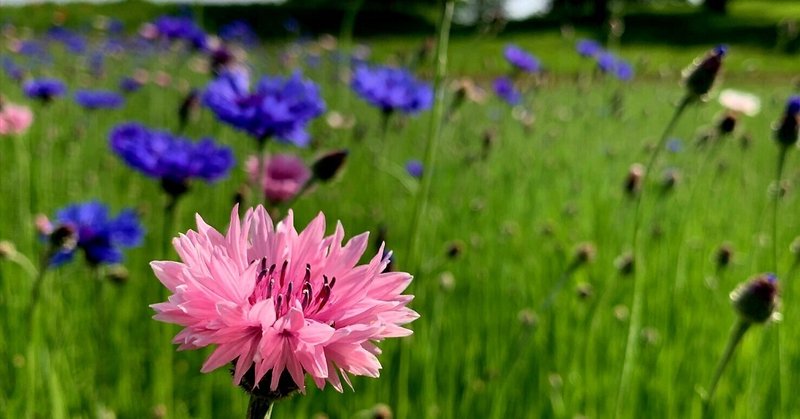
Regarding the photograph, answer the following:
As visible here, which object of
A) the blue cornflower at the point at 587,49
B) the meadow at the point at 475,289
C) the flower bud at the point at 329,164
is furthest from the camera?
the blue cornflower at the point at 587,49

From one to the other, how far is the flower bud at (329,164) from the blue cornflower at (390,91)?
66 centimetres

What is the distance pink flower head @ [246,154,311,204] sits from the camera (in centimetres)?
132

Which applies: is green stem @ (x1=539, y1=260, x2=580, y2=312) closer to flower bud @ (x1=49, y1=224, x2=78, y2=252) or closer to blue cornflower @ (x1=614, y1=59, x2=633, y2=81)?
flower bud @ (x1=49, y1=224, x2=78, y2=252)

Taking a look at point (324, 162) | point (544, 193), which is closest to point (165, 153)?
point (324, 162)

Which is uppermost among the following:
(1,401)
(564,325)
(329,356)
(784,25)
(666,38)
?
(666,38)

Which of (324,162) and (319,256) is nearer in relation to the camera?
(319,256)

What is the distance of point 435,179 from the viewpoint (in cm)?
326

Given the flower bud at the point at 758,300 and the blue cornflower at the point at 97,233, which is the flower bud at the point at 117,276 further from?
the flower bud at the point at 758,300

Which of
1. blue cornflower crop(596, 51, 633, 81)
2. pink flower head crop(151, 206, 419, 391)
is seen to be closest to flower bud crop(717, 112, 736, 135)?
pink flower head crop(151, 206, 419, 391)

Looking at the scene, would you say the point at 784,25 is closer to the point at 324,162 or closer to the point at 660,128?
the point at 324,162

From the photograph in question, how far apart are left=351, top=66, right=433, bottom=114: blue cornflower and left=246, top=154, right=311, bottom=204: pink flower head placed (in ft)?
0.85

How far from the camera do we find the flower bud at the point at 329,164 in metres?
0.99

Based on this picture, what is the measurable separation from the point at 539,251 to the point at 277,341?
1840 mm

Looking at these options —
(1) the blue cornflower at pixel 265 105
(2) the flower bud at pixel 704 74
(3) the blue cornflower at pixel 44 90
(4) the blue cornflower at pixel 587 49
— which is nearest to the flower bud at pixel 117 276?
(1) the blue cornflower at pixel 265 105
